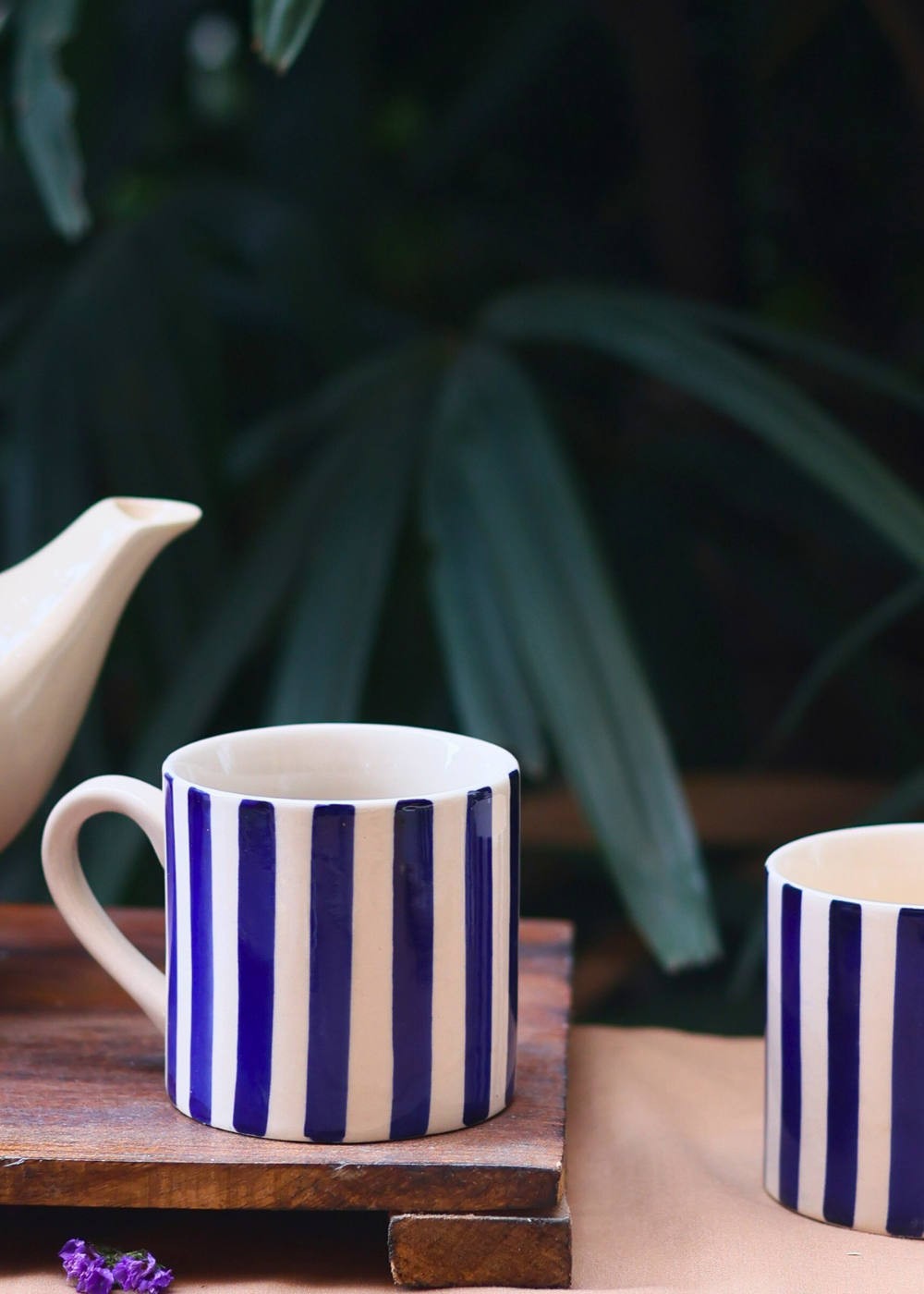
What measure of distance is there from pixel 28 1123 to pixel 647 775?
322 mm

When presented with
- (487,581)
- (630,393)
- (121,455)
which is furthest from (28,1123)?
(630,393)

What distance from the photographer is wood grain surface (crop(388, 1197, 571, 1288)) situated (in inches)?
15.3

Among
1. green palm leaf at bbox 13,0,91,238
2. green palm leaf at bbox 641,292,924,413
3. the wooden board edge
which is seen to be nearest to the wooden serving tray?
the wooden board edge

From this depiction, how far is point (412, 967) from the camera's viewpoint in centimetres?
40

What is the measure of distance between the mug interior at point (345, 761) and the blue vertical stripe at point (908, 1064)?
0.13 metres

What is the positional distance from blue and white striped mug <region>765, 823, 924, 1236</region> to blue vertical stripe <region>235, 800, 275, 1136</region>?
0.15 meters

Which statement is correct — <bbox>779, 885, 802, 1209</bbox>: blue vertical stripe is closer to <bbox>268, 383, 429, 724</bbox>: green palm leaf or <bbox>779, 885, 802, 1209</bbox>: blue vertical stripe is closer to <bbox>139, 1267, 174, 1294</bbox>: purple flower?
<bbox>139, 1267, 174, 1294</bbox>: purple flower

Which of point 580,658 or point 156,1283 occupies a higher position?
point 580,658

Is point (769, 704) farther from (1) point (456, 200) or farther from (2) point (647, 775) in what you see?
(2) point (647, 775)

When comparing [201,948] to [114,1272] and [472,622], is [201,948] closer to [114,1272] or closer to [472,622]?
[114,1272]

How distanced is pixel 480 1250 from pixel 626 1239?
62 mm

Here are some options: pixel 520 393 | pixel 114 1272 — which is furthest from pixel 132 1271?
pixel 520 393

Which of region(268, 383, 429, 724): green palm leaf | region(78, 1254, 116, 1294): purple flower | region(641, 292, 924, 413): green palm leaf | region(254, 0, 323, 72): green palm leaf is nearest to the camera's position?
region(78, 1254, 116, 1294): purple flower

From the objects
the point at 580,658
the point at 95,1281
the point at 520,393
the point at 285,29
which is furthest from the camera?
the point at 520,393
